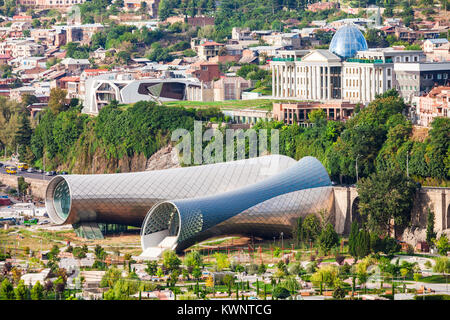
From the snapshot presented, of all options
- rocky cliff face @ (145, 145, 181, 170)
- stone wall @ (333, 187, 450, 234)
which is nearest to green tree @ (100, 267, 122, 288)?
stone wall @ (333, 187, 450, 234)

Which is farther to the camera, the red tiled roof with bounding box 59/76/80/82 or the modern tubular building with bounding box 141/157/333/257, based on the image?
the red tiled roof with bounding box 59/76/80/82

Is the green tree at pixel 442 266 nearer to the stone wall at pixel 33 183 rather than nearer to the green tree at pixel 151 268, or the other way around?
the green tree at pixel 151 268

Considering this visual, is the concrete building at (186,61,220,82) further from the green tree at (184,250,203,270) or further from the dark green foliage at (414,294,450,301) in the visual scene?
the dark green foliage at (414,294,450,301)

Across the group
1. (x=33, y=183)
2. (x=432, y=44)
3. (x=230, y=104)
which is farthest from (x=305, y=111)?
(x=432, y=44)

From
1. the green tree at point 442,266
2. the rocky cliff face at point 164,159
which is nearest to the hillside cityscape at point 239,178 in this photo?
the green tree at point 442,266

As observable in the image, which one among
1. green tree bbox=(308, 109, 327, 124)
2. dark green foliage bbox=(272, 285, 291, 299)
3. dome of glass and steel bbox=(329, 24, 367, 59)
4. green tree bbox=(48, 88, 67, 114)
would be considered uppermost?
dome of glass and steel bbox=(329, 24, 367, 59)

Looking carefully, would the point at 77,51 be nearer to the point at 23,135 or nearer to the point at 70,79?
the point at 70,79

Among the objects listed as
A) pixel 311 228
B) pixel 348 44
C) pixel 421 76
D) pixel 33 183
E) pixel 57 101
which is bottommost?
pixel 33 183
